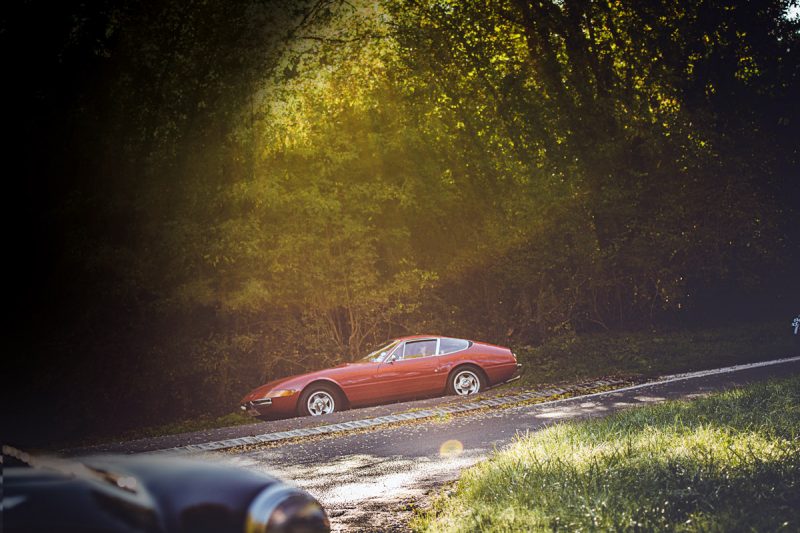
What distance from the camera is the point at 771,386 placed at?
12.2 metres

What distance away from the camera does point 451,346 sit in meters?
17.5

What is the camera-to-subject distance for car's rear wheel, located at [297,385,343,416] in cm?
1599

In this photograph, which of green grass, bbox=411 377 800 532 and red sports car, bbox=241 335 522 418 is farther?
red sports car, bbox=241 335 522 418

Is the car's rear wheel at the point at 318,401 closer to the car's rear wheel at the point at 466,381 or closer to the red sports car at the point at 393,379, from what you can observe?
the red sports car at the point at 393,379

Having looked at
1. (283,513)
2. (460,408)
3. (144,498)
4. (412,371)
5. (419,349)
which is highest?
(419,349)

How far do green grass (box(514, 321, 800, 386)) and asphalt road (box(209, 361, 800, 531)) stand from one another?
16.2 ft

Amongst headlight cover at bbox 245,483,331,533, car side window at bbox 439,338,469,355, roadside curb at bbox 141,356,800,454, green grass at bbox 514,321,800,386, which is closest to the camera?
headlight cover at bbox 245,483,331,533

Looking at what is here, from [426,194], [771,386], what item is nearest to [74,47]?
[426,194]

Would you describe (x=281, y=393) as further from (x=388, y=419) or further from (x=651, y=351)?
(x=651, y=351)

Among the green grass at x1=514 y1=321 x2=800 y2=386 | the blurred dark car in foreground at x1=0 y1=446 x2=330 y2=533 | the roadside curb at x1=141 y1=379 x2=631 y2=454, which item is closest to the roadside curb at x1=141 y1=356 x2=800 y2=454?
the roadside curb at x1=141 y1=379 x2=631 y2=454

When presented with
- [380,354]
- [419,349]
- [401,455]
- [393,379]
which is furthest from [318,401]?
[401,455]

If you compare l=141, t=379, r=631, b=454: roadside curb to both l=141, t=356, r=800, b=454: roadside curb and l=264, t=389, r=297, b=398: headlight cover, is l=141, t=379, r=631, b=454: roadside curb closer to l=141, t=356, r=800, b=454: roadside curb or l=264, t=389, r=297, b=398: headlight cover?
l=141, t=356, r=800, b=454: roadside curb

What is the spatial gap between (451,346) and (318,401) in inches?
118

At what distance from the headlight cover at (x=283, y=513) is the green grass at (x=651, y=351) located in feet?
52.8
